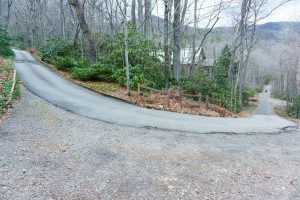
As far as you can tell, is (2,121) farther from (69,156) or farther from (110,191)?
(110,191)

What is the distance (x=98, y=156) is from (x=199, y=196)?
9.66 feet

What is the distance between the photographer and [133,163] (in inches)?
304

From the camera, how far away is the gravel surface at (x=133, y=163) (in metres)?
6.33

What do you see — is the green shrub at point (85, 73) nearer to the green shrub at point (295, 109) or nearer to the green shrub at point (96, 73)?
the green shrub at point (96, 73)

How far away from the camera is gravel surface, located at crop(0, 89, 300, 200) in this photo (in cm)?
633

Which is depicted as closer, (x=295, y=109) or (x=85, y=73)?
(x=85, y=73)

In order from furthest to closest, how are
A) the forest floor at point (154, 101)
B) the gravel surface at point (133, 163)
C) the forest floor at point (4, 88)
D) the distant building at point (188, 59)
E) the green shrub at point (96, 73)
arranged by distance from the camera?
the distant building at point (188, 59), the green shrub at point (96, 73), the forest floor at point (154, 101), the forest floor at point (4, 88), the gravel surface at point (133, 163)

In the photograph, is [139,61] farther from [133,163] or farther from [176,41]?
[133,163]

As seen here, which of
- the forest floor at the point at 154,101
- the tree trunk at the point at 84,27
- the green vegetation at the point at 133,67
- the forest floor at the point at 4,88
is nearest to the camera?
the forest floor at the point at 4,88

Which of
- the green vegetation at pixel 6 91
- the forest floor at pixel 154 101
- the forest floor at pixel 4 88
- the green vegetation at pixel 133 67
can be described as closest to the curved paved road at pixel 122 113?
the forest floor at pixel 154 101

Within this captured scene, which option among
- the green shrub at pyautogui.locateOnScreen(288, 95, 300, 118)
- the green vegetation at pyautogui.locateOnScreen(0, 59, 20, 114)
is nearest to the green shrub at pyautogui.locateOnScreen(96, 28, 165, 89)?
the green vegetation at pyautogui.locateOnScreen(0, 59, 20, 114)

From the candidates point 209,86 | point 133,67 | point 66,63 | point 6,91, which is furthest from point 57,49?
point 6,91

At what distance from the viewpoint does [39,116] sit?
11.6m

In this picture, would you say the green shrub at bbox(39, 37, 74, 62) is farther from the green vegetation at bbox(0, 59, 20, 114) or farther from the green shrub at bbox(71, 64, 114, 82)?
the green vegetation at bbox(0, 59, 20, 114)
